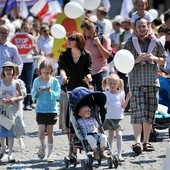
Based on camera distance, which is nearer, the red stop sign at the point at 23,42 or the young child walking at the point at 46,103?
the young child walking at the point at 46,103

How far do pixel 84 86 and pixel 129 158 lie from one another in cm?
118

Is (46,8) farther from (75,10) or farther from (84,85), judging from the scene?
(84,85)

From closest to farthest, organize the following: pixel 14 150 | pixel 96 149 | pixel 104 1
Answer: pixel 96 149 → pixel 14 150 → pixel 104 1

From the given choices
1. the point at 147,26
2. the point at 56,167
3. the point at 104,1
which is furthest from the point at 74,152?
the point at 104,1

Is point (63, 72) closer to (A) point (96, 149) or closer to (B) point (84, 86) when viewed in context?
(B) point (84, 86)

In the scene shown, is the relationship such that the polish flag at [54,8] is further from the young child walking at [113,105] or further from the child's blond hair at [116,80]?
the young child walking at [113,105]

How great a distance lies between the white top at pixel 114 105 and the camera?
10500mm

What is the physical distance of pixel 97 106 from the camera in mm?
9953

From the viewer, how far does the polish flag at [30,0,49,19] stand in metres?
19.9

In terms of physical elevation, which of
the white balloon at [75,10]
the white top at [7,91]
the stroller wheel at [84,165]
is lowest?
the stroller wheel at [84,165]

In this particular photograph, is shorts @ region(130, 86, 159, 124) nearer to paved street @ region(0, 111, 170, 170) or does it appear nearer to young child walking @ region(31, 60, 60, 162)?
paved street @ region(0, 111, 170, 170)

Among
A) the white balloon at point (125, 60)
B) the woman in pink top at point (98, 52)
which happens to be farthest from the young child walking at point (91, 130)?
the woman in pink top at point (98, 52)

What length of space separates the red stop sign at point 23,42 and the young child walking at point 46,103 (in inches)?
A: 197

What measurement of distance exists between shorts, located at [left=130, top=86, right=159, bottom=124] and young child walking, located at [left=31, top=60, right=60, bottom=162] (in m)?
1.19
